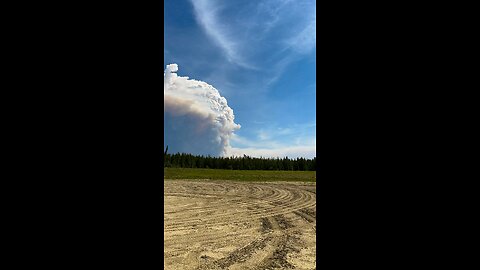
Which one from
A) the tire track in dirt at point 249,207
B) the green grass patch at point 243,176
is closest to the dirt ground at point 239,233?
the tire track in dirt at point 249,207

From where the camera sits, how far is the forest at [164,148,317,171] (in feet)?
73.2

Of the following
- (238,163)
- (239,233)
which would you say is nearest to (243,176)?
(238,163)

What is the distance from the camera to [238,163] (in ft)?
75.5

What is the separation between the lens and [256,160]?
22.9 m

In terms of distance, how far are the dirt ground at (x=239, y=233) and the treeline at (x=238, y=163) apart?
48.2 ft

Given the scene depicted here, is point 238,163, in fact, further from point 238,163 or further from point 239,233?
point 239,233

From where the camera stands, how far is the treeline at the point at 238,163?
22.3 m

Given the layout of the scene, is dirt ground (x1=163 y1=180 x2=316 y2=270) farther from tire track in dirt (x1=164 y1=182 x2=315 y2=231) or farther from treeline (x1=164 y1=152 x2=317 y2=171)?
treeline (x1=164 y1=152 x2=317 y2=171)

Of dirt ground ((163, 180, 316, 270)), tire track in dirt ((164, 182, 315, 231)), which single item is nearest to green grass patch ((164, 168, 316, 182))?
tire track in dirt ((164, 182, 315, 231))
